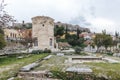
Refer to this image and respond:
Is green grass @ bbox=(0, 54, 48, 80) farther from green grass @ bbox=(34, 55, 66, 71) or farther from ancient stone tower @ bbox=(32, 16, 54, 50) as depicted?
ancient stone tower @ bbox=(32, 16, 54, 50)

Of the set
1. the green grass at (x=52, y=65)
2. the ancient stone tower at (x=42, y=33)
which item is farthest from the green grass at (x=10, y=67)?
the ancient stone tower at (x=42, y=33)

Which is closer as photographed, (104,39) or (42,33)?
(42,33)

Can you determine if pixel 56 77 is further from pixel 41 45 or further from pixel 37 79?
pixel 41 45

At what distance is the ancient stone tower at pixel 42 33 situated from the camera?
47.1m

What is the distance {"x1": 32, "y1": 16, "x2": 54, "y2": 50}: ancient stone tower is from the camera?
154 feet

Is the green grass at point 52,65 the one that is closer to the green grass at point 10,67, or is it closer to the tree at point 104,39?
the green grass at point 10,67

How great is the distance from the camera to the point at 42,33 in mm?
47344

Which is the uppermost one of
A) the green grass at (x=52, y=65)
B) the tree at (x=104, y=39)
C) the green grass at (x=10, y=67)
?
the tree at (x=104, y=39)

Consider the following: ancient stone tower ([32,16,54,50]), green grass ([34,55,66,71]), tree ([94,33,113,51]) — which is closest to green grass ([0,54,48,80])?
green grass ([34,55,66,71])

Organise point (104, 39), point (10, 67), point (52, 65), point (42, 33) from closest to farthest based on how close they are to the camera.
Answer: point (52, 65) < point (10, 67) < point (42, 33) < point (104, 39)

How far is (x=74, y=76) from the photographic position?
11.0 m

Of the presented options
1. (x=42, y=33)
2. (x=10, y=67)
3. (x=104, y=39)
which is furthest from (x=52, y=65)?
(x=104, y=39)

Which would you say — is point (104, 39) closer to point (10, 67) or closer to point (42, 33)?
point (42, 33)

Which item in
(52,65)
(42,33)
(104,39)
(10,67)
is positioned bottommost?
(10,67)
